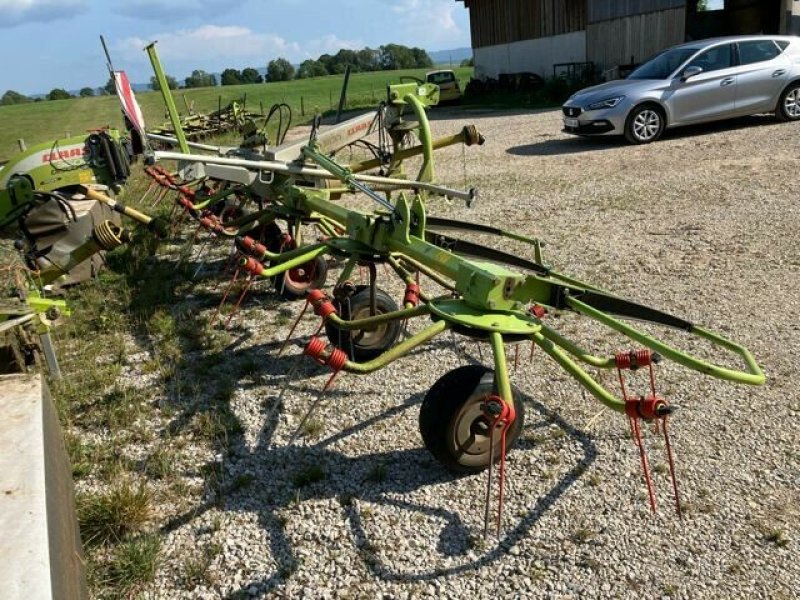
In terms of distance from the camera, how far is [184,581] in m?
2.73

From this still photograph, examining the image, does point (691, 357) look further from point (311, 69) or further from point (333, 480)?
point (311, 69)

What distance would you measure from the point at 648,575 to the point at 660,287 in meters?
3.29

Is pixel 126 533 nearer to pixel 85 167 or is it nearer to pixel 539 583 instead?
pixel 539 583

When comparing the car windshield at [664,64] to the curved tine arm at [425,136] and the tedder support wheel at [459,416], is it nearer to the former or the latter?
the curved tine arm at [425,136]

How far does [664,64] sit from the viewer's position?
11453mm

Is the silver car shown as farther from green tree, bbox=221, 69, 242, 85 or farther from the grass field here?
green tree, bbox=221, 69, 242, 85

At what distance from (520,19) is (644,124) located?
555 inches

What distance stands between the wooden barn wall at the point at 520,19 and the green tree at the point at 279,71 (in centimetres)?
4243

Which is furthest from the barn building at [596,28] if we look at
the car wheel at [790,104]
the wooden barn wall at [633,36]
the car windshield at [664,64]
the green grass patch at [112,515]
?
the green grass patch at [112,515]

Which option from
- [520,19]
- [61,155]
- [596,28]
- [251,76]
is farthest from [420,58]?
[61,155]

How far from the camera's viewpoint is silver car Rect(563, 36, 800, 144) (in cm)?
1097

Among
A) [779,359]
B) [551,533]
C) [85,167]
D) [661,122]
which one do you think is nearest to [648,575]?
[551,533]

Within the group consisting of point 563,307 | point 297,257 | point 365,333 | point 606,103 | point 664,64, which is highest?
point 664,64

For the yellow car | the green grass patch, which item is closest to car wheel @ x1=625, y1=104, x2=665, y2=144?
the green grass patch
